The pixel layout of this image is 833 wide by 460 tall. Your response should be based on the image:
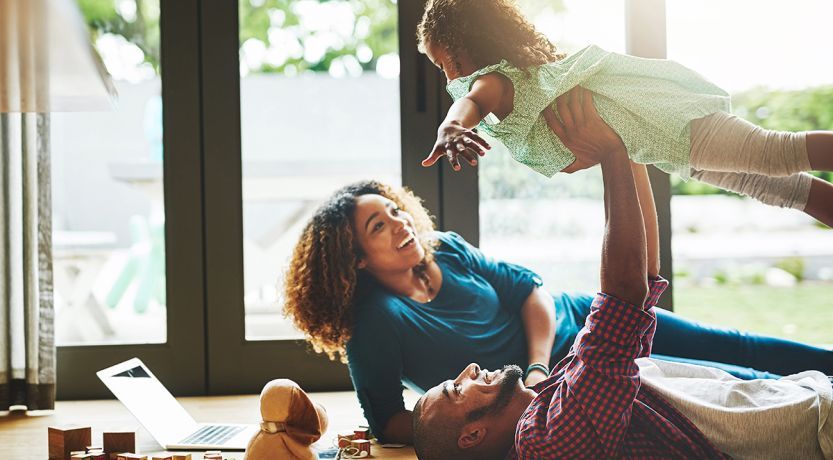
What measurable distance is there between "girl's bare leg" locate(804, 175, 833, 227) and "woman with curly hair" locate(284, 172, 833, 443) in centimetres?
44

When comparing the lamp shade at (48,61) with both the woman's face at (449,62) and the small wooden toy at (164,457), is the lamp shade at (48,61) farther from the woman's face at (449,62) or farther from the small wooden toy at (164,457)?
the small wooden toy at (164,457)

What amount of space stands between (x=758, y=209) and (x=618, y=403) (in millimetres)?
3920

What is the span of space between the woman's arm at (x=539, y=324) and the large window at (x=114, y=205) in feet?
4.17

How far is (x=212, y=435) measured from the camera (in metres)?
1.99

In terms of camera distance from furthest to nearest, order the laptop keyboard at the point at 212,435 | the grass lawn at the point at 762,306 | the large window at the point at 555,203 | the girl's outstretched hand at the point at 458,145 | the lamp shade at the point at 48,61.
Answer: the grass lawn at the point at 762,306 < the large window at the point at 555,203 < the laptop keyboard at the point at 212,435 < the girl's outstretched hand at the point at 458,145 < the lamp shade at the point at 48,61

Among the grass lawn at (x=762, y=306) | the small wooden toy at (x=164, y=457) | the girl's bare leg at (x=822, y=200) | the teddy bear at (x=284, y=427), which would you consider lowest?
the grass lawn at (x=762, y=306)

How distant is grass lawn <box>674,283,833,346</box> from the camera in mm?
4879

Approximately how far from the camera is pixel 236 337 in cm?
260

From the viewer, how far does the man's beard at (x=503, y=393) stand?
140 centimetres

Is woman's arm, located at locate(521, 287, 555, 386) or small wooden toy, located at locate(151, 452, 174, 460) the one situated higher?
woman's arm, located at locate(521, 287, 555, 386)

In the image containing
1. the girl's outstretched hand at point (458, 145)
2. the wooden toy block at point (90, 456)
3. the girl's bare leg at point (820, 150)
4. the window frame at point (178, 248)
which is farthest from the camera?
the window frame at point (178, 248)

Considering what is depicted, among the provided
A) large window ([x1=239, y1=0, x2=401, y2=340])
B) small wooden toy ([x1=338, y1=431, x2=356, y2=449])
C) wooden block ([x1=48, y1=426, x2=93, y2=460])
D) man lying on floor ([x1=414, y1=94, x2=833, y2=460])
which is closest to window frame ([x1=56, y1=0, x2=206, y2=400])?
large window ([x1=239, y1=0, x2=401, y2=340])

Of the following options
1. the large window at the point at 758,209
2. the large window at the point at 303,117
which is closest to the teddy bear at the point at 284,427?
the large window at the point at 303,117

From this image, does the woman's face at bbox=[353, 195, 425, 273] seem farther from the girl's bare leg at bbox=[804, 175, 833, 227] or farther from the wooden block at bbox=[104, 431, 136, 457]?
the girl's bare leg at bbox=[804, 175, 833, 227]
